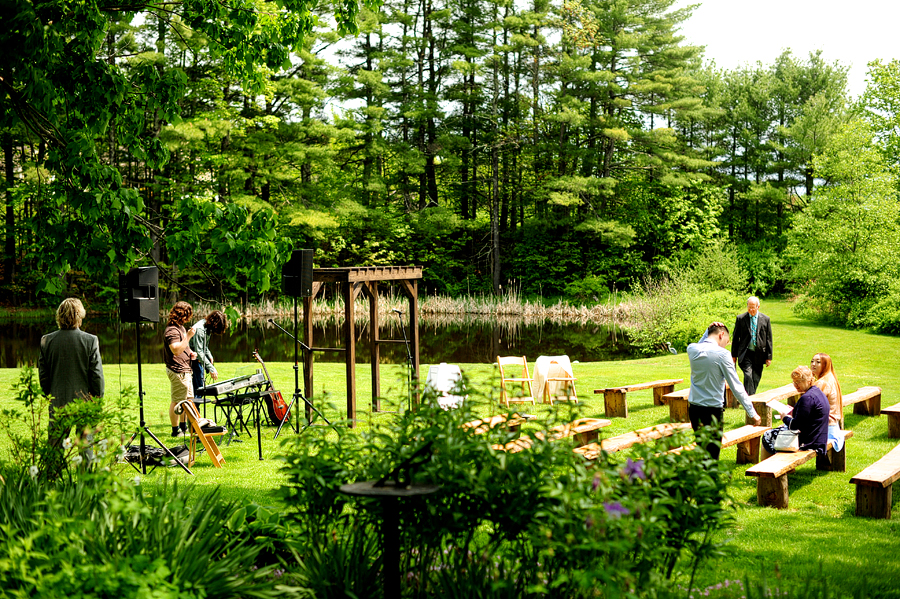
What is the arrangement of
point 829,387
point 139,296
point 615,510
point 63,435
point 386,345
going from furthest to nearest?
point 386,345, point 139,296, point 829,387, point 63,435, point 615,510

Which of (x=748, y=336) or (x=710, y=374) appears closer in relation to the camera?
(x=710, y=374)

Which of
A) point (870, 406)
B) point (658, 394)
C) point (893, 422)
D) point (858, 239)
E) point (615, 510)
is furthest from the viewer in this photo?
point (858, 239)

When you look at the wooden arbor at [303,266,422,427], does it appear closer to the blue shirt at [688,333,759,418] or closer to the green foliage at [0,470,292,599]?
the blue shirt at [688,333,759,418]

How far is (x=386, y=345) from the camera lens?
22984 millimetres

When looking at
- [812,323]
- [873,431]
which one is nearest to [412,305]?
[873,431]

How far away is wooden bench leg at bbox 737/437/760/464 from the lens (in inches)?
323

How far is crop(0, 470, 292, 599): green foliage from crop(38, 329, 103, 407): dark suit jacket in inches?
96.6

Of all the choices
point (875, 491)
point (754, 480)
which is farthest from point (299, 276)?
point (875, 491)

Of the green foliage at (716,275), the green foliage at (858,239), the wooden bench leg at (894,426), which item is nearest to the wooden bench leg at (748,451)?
Answer: the wooden bench leg at (894,426)

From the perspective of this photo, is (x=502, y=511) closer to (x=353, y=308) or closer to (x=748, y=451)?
(x=748, y=451)

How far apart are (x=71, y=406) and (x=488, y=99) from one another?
113 ft

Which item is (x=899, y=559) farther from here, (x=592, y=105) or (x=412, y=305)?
(x=592, y=105)

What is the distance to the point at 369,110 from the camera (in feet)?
107

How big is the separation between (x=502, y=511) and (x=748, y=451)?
590 cm
